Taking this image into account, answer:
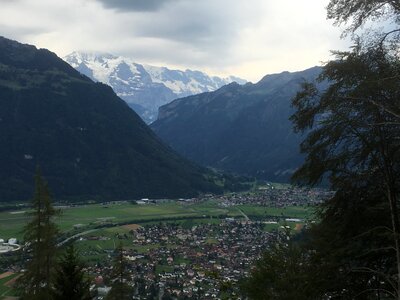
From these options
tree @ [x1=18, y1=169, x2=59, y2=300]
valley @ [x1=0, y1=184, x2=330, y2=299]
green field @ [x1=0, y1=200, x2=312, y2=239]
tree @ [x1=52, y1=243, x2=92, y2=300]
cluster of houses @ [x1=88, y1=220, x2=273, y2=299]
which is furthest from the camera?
green field @ [x1=0, y1=200, x2=312, y2=239]

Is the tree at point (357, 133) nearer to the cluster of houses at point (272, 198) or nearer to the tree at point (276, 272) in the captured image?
the tree at point (276, 272)

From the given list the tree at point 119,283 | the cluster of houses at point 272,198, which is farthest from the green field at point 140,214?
the tree at point 119,283

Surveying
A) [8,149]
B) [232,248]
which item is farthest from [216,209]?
[8,149]

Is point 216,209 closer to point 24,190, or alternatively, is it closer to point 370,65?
point 24,190

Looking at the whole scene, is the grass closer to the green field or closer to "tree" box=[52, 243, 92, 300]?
the green field

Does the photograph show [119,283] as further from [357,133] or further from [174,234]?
[174,234]

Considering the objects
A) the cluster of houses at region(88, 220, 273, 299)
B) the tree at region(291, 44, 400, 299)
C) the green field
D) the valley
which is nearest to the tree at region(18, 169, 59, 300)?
the valley
